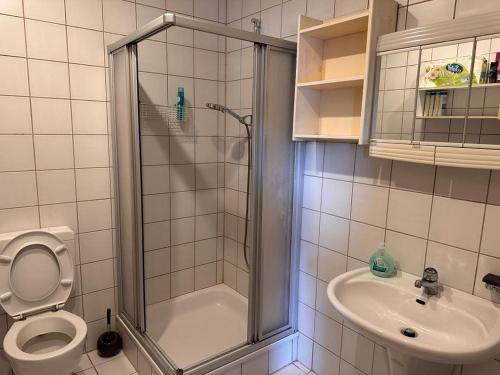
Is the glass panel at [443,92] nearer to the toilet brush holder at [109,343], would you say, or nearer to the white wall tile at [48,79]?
the white wall tile at [48,79]

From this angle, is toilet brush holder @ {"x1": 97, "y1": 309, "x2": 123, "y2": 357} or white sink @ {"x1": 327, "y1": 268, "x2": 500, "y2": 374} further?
toilet brush holder @ {"x1": 97, "y1": 309, "x2": 123, "y2": 357}

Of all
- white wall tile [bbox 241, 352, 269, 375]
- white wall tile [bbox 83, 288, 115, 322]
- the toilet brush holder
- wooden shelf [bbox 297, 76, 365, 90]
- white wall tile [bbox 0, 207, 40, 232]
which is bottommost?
the toilet brush holder

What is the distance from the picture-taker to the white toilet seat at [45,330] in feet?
5.53

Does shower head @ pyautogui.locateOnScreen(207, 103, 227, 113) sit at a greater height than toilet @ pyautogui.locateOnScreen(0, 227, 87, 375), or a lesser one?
greater

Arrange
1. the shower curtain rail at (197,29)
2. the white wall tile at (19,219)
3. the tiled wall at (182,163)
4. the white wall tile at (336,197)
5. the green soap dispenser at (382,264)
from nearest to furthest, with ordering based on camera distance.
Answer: the shower curtain rail at (197,29) < the green soap dispenser at (382,264) < the white wall tile at (336,197) < the white wall tile at (19,219) < the tiled wall at (182,163)

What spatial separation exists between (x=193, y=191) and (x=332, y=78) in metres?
1.27

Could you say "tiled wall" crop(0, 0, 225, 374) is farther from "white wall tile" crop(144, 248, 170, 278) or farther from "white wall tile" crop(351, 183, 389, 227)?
"white wall tile" crop(351, 183, 389, 227)

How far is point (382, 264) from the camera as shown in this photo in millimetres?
1627

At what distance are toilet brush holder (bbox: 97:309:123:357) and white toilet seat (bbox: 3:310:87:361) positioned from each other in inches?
14.2

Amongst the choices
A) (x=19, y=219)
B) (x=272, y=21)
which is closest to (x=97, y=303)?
(x=19, y=219)

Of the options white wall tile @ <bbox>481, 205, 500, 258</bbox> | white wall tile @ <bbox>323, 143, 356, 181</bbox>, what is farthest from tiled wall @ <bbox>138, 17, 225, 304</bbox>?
white wall tile @ <bbox>481, 205, 500, 258</bbox>

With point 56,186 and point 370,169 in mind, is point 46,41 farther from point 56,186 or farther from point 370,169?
point 370,169

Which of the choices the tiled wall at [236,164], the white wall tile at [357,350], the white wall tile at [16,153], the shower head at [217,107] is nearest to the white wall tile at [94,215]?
the white wall tile at [16,153]

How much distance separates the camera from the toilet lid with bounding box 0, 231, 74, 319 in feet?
6.21
